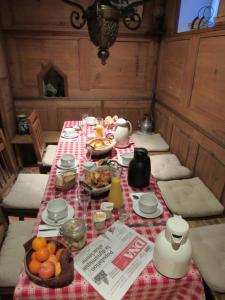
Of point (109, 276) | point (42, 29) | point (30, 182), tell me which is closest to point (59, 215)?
point (109, 276)

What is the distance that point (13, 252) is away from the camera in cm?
127

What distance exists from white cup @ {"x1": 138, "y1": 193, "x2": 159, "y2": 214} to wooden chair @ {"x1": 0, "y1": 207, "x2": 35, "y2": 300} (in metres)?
0.72

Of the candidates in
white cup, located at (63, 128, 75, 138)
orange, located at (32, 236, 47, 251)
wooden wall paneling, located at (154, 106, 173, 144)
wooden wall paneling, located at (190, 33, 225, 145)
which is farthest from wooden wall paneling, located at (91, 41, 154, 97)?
orange, located at (32, 236, 47, 251)

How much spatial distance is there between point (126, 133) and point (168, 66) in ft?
4.60

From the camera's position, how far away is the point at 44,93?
3.21 meters

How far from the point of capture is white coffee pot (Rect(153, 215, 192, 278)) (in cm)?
80

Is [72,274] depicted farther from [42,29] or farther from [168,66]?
[42,29]

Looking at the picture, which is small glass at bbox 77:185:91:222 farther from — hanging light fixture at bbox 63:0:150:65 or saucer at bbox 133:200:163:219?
hanging light fixture at bbox 63:0:150:65

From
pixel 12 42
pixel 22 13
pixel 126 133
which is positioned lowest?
pixel 126 133

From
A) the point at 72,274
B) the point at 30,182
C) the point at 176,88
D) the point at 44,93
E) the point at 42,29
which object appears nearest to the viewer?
the point at 72,274

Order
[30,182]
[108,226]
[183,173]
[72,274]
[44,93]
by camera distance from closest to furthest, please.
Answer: [72,274] < [108,226] < [30,182] < [183,173] < [44,93]

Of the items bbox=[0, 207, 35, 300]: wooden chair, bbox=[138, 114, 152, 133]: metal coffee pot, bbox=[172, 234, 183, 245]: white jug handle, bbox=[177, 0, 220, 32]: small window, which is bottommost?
bbox=[0, 207, 35, 300]: wooden chair

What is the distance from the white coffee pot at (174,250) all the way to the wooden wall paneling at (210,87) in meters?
1.20

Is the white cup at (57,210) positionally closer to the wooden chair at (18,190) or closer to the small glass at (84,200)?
the small glass at (84,200)
